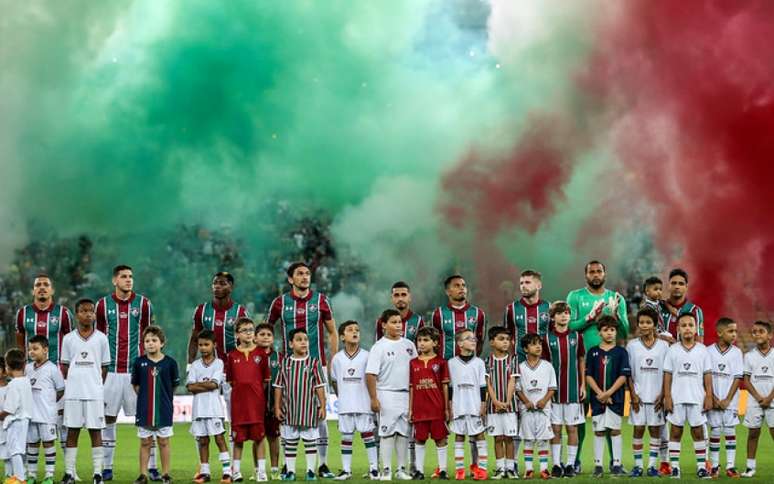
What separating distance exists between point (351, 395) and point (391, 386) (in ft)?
1.62

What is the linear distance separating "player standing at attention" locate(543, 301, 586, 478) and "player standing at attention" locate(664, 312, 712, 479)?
36.8 inches

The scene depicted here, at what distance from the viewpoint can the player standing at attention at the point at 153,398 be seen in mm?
12930

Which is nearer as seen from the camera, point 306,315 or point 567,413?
point 567,413

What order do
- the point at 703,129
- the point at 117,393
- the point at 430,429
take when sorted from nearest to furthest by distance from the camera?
the point at 430,429, the point at 117,393, the point at 703,129

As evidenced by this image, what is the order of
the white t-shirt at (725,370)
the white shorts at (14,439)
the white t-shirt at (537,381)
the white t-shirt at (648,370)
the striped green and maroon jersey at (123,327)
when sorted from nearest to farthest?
the white shorts at (14,439) < the white t-shirt at (537,381) < the striped green and maroon jersey at (123,327) < the white t-shirt at (648,370) < the white t-shirt at (725,370)

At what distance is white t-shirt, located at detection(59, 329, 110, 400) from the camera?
1314cm

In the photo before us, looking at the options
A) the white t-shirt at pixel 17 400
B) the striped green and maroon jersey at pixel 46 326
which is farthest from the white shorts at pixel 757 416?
the white t-shirt at pixel 17 400

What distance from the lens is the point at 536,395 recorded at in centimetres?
1371

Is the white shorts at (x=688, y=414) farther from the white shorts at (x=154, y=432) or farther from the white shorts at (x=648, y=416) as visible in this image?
the white shorts at (x=154, y=432)

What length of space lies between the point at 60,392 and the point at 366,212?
18313 millimetres

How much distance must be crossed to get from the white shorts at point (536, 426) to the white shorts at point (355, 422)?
164 cm

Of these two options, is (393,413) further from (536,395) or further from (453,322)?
(536,395)

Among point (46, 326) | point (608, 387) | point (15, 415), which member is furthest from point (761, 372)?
point (15, 415)

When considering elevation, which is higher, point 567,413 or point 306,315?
point 306,315
